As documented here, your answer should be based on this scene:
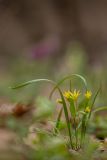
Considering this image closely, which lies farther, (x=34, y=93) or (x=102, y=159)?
(x=34, y=93)

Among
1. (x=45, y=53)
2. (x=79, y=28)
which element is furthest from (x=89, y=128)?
(x=79, y=28)

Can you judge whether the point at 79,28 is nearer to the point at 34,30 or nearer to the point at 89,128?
the point at 34,30

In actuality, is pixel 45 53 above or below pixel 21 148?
below

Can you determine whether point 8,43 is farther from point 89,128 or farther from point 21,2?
point 89,128

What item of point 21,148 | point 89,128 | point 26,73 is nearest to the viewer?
point 21,148

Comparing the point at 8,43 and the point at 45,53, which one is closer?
the point at 45,53

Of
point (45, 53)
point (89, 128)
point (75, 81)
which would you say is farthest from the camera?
point (45, 53)

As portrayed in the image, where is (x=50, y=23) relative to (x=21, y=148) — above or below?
below

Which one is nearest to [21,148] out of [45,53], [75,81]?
[75,81]

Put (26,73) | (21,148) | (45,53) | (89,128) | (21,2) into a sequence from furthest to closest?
(21,2) < (45,53) < (26,73) < (89,128) < (21,148)
